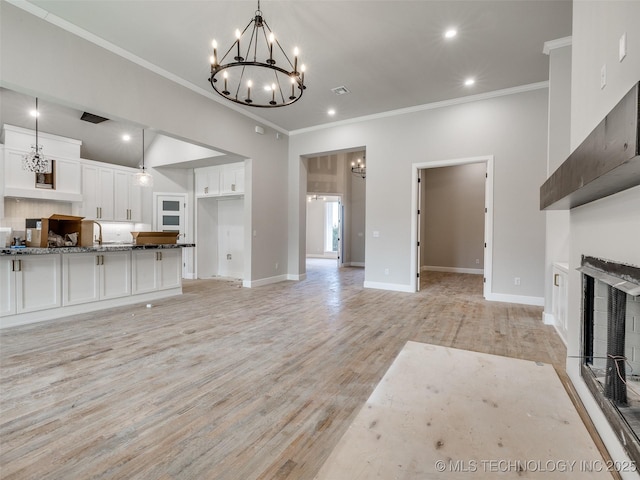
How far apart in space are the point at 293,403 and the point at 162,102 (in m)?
4.47

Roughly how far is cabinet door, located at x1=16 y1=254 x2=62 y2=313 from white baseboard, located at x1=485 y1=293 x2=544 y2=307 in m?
6.36

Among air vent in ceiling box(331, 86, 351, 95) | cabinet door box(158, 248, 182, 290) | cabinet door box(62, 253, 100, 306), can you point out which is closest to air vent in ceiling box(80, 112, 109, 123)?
cabinet door box(158, 248, 182, 290)

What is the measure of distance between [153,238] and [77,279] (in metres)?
1.29

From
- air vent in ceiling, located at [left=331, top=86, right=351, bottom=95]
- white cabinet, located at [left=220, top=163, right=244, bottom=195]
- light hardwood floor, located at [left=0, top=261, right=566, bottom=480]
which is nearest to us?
light hardwood floor, located at [left=0, top=261, right=566, bottom=480]

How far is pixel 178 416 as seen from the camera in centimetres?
179

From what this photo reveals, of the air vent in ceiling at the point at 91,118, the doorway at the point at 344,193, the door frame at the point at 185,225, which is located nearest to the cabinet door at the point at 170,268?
the door frame at the point at 185,225

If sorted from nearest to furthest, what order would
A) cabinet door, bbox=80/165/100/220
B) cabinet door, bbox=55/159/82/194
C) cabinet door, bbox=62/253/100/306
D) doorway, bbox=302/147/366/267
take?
cabinet door, bbox=62/253/100/306, cabinet door, bbox=55/159/82/194, cabinet door, bbox=80/165/100/220, doorway, bbox=302/147/366/267

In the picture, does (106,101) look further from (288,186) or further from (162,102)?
(288,186)

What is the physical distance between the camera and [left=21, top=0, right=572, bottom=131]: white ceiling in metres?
3.13

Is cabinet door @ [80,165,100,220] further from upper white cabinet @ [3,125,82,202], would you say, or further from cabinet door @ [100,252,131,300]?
cabinet door @ [100,252,131,300]

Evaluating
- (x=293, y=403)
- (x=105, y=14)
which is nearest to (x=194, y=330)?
(x=293, y=403)

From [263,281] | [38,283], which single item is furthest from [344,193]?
[38,283]

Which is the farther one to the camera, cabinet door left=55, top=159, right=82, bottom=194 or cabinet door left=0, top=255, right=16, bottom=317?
cabinet door left=55, top=159, right=82, bottom=194

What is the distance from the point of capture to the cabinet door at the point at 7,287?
Answer: 339 cm
